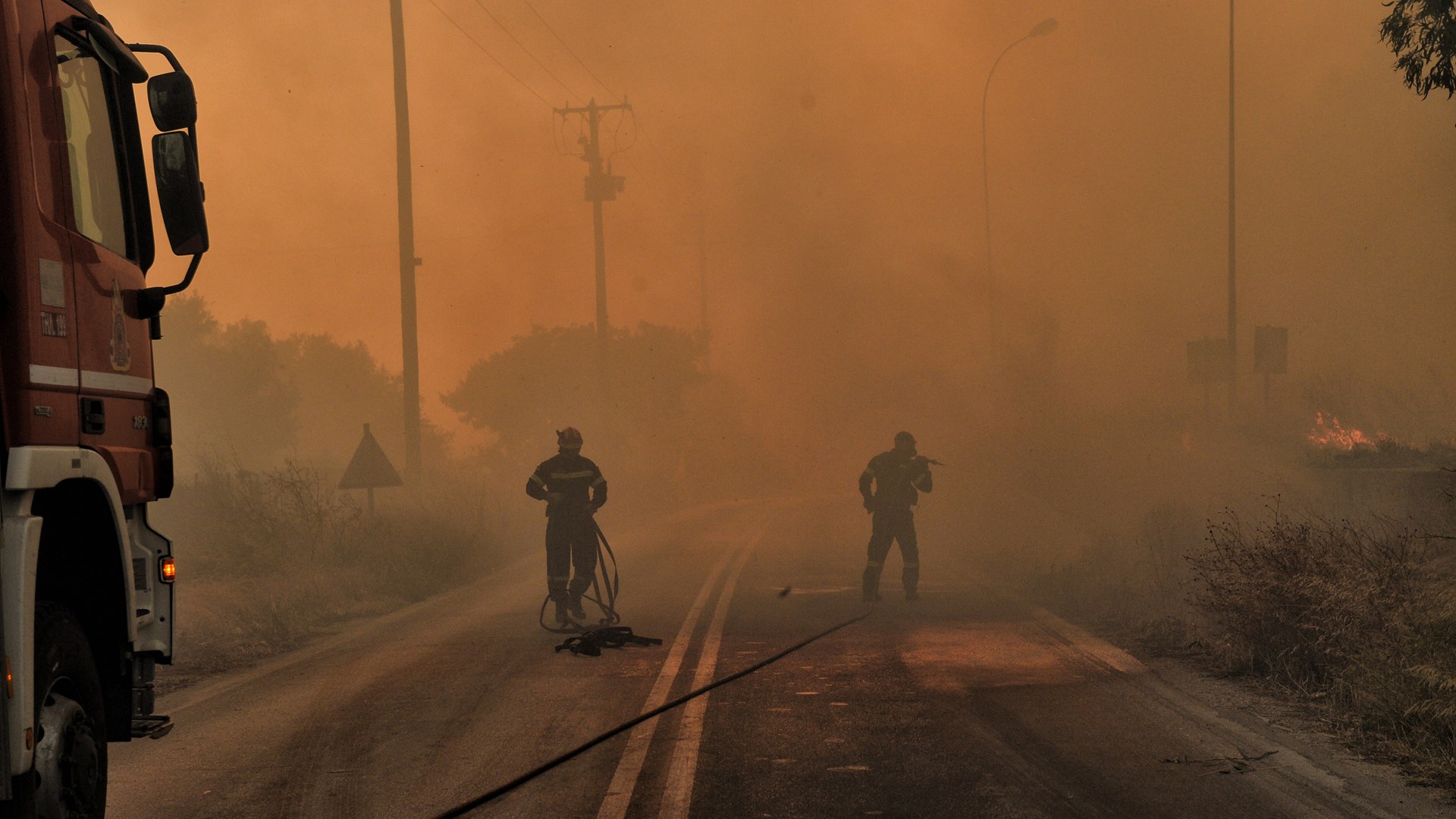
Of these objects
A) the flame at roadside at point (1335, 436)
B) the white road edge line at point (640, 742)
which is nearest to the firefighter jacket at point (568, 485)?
the white road edge line at point (640, 742)

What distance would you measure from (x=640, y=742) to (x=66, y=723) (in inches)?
127

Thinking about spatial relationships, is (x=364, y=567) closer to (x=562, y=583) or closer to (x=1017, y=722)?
(x=562, y=583)

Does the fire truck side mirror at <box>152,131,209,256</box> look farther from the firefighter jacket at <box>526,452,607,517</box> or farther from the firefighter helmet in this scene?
the firefighter jacket at <box>526,452,607,517</box>

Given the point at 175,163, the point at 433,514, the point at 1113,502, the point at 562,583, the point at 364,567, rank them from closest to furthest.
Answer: the point at 175,163 → the point at 562,583 → the point at 364,567 → the point at 433,514 → the point at 1113,502

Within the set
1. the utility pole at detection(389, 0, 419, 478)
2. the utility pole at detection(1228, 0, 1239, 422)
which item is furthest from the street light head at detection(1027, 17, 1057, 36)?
the utility pole at detection(389, 0, 419, 478)

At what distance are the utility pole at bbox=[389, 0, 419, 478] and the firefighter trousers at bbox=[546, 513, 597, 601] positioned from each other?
10044 millimetres

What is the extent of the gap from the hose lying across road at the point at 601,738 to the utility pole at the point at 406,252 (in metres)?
12.9

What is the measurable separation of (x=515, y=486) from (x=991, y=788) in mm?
34047

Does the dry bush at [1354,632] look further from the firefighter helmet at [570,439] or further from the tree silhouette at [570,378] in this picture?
the tree silhouette at [570,378]

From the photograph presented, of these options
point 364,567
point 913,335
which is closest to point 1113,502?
point 364,567

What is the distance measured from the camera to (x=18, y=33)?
433cm

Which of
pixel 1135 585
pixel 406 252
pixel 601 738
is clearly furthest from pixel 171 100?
pixel 406 252

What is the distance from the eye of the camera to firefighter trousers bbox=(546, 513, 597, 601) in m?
12.1

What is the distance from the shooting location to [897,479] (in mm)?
14508
